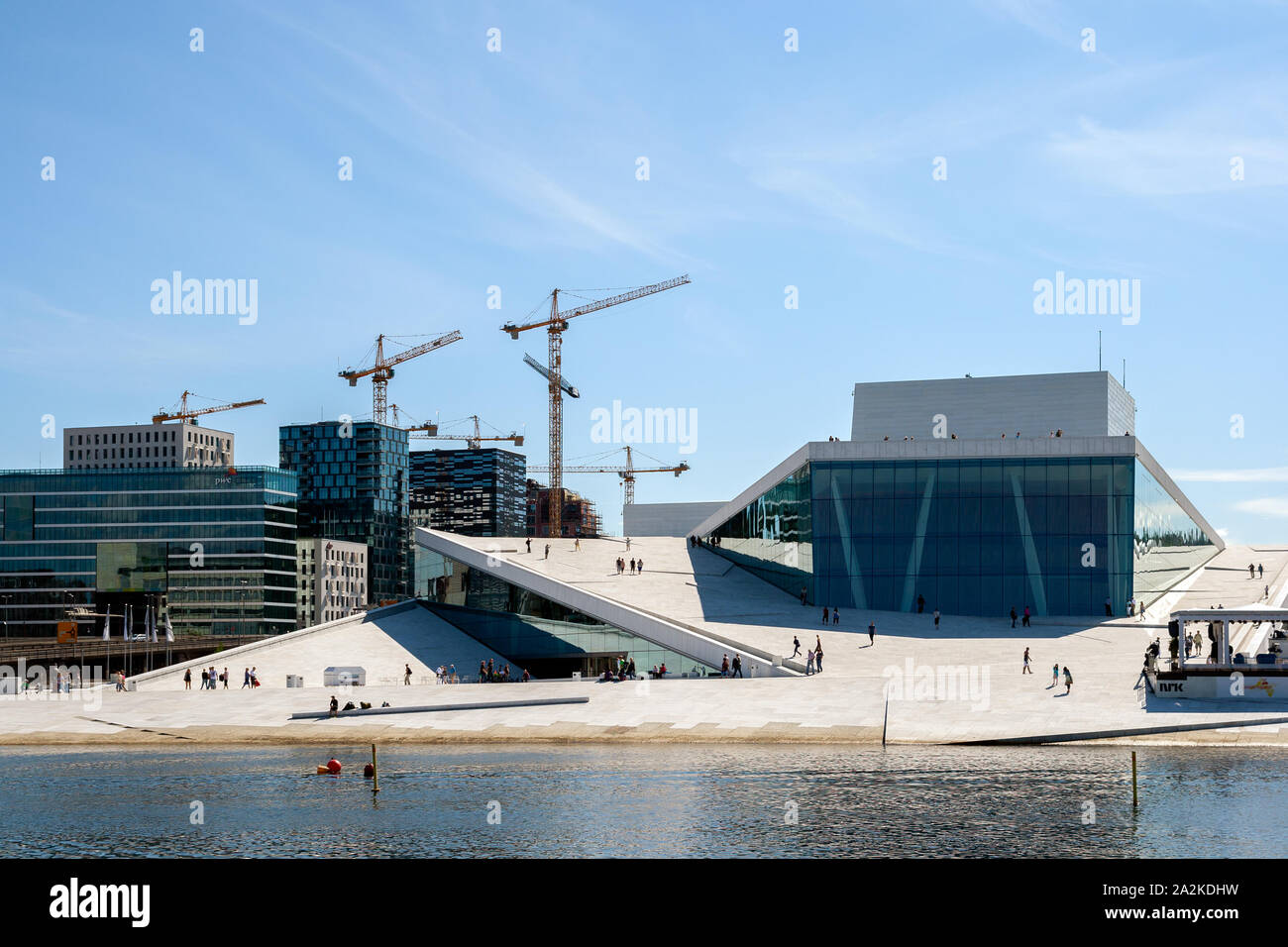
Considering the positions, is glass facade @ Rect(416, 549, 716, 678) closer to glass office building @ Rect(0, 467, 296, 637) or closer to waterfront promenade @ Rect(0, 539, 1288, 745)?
waterfront promenade @ Rect(0, 539, 1288, 745)

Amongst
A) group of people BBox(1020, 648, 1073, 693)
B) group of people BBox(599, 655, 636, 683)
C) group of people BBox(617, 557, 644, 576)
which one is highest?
group of people BBox(617, 557, 644, 576)

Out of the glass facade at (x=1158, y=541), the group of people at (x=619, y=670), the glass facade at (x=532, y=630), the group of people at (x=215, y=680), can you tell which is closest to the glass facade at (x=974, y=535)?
the glass facade at (x=1158, y=541)

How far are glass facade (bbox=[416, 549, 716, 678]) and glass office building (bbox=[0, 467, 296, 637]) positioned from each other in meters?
102

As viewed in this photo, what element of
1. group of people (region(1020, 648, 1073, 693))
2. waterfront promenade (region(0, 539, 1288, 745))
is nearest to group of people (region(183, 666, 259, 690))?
waterfront promenade (region(0, 539, 1288, 745))

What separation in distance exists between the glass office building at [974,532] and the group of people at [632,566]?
29.1 ft

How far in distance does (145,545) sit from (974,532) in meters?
134

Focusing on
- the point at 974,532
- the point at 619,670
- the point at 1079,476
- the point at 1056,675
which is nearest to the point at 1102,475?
the point at 1079,476

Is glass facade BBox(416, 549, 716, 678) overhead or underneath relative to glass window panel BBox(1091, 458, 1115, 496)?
underneath

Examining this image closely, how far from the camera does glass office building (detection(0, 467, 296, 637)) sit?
17612 centimetres

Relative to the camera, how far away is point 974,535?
242 feet

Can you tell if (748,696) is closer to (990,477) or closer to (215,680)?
(215,680)

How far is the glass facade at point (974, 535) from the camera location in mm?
72438

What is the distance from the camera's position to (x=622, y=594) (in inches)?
2822

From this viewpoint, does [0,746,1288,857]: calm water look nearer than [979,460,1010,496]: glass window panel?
Yes
